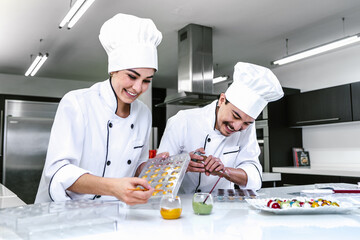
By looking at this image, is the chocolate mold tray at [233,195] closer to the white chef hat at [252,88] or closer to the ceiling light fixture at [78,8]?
the white chef hat at [252,88]

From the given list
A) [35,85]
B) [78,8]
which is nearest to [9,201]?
[78,8]

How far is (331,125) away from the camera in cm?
520

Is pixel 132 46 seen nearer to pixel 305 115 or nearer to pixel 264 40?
pixel 264 40

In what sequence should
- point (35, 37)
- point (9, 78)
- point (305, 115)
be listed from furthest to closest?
1. point (9, 78)
2. point (305, 115)
3. point (35, 37)

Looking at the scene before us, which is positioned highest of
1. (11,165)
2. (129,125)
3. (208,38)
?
(208,38)

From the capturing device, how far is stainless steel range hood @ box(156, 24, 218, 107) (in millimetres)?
4262

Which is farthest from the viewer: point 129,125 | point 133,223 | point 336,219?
point 129,125

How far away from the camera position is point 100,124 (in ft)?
4.70

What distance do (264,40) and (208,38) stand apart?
0.97 m

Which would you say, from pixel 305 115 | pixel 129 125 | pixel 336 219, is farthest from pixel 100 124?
pixel 305 115

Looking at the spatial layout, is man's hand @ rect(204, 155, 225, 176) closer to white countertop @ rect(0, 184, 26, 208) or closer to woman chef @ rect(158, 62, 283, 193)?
woman chef @ rect(158, 62, 283, 193)

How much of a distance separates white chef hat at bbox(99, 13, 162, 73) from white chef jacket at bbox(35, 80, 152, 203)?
0.57ft

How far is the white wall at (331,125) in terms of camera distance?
491cm

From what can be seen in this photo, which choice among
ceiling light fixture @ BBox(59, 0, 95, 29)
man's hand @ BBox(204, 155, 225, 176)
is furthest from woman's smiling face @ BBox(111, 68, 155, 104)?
ceiling light fixture @ BBox(59, 0, 95, 29)
